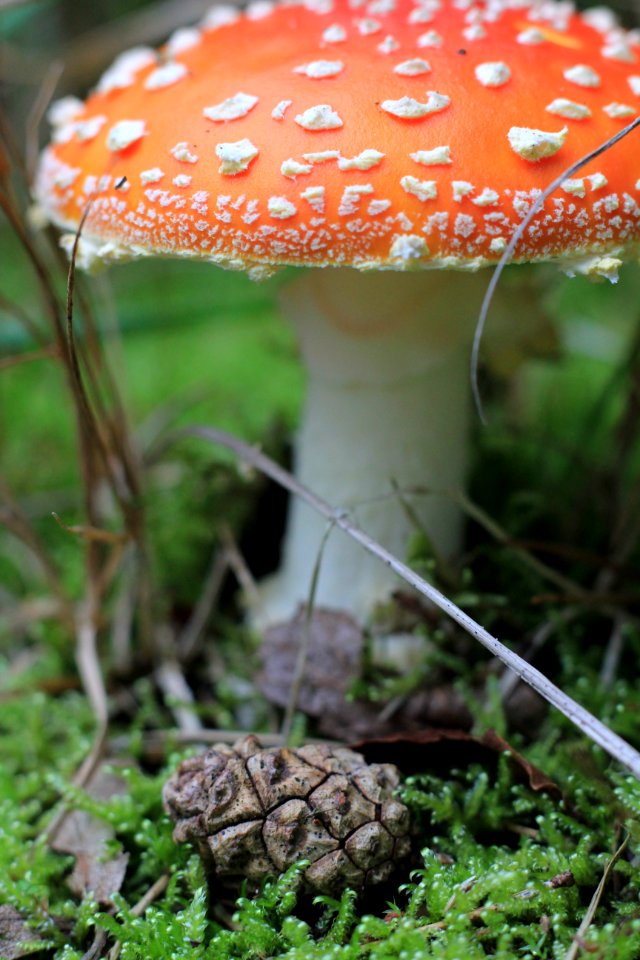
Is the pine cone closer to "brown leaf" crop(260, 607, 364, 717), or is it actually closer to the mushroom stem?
"brown leaf" crop(260, 607, 364, 717)

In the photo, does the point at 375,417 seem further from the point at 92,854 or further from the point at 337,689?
the point at 92,854

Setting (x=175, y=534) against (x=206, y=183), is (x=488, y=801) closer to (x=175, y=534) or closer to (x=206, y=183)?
(x=206, y=183)

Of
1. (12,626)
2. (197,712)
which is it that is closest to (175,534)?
(12,626)

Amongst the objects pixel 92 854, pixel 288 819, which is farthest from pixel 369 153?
pixel 92 854

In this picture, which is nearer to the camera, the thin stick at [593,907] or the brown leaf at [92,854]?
the thin stick at [593,907]

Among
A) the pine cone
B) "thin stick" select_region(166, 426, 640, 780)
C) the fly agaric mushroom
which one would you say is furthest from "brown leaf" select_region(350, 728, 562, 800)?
the fly agaric mushroom

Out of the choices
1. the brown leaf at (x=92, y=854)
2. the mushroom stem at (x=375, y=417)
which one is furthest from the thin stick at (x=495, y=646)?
the brown leaf at (x=92, y=854)

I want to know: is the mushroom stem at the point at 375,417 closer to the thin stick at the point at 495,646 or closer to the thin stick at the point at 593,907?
the thin stick at the point at 495,646
